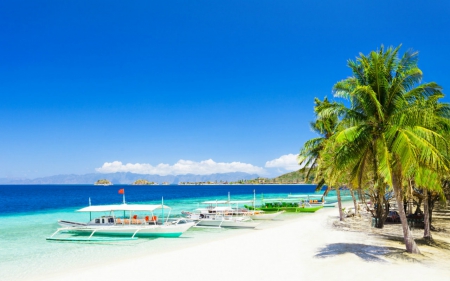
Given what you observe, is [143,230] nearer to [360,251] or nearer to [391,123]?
[360,251]

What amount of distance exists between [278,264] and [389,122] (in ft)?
20.0

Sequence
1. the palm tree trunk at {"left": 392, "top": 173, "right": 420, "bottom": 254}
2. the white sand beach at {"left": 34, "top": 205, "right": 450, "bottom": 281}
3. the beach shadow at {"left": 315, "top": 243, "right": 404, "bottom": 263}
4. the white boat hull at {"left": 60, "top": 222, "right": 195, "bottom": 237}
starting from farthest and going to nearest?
A: 1. the white boat hull at {"left": 60, "top": 222, "right": 195, "bottom": 237}
2. the beach shadow at {"left": 315, "top": 243, "right": 404, "bottom": 263}
3. the palm tree trunk at {"left": 392, "top": 173, "right": 420, "bottom": 254}
4. the white sand beach at {"left": 34, "top": 205, "right": 450, "bottom": 281}

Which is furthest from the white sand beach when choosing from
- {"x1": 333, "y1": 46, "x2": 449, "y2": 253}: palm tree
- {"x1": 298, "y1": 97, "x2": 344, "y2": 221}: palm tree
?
{"x1": 298, "y1": 97, "x2": 344, "y2": 221}: palm tree

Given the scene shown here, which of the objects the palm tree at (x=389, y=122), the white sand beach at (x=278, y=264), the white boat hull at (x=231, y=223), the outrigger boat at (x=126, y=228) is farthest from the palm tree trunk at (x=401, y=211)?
the white boat hull at (x=231, y=223)

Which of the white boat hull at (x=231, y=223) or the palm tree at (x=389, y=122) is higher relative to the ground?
the palm tree at (x=389, y=122)

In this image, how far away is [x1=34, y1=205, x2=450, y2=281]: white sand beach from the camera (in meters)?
9.80

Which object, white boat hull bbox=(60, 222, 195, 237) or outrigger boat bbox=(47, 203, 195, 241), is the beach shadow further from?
outrigger boat bbox=(47, 203, 195, 241)

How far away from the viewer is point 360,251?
12.6 m

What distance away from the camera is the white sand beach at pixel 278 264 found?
980 cm

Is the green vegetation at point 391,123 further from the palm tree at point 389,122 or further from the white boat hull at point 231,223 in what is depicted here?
the white boat hull at point 231,223

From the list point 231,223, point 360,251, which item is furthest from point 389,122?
point 231,223

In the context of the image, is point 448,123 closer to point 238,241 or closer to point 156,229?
point 238,241

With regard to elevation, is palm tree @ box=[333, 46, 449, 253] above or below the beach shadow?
above

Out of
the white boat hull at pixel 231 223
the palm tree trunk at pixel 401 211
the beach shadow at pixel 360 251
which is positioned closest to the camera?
the palm tree trunk at pixel 401 211
